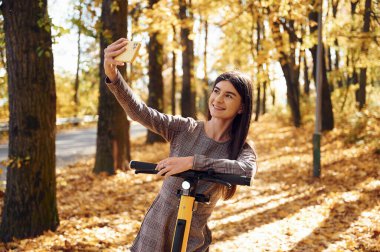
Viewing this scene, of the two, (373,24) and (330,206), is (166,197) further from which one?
(373,24)

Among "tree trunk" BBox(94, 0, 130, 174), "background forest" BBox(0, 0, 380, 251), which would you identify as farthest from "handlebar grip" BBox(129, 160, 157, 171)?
"tree trunk" BBox(94, 0, 130, 174)

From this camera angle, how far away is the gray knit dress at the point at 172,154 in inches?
102

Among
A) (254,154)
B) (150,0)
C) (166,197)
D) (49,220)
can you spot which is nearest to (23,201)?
(49,220)

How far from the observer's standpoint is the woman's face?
2631 mm

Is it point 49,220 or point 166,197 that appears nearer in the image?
point 166,197

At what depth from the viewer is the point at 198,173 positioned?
2264 millimetres

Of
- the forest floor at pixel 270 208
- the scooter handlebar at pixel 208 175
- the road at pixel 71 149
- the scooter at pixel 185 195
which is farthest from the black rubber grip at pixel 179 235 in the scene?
the road at pixel 71 149

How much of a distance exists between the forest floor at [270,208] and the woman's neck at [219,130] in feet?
11.0

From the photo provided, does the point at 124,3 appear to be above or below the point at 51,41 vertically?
above

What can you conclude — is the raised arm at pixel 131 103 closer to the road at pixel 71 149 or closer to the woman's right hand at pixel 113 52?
the woman's right hand at pixel 113 52

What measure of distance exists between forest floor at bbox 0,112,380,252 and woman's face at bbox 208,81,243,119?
3.52m

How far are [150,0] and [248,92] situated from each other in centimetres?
1073

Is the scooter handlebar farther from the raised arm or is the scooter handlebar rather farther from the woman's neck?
the woman's neck

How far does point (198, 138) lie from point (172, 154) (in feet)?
0.68
